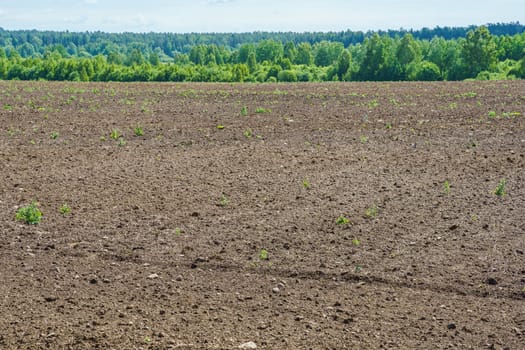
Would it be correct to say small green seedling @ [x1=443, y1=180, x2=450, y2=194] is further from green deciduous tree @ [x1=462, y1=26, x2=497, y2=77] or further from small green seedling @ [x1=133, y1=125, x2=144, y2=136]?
green deciduous tree @ [x1=462, y1=26, x2=497, y2=77]

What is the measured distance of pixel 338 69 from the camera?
288ft

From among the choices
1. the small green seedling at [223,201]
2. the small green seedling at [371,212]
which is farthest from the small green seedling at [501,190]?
the small green seedling at [223,201]

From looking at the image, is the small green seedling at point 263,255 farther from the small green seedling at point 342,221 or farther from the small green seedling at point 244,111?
the small green seedling at point 244,111

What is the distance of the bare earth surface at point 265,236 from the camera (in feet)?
25.2

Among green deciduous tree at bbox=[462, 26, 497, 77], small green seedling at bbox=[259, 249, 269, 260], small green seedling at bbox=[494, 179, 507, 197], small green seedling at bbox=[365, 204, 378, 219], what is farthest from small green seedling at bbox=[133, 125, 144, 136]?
green deciduous tree at bbox=[462, 26, 497, 77]

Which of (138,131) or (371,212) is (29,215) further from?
(138,131)

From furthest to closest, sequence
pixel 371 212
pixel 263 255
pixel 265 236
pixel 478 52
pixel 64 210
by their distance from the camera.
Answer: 1. pixel 478 52
2. pixel 64 210
3. pixel 371 212
4. pixel 265 236
5. pixel 263 255

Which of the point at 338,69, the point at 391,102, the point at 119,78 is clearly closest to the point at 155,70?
the point at 119,78

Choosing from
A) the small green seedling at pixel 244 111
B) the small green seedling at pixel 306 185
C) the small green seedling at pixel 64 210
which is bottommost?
the small green seedling at pixel 64 210

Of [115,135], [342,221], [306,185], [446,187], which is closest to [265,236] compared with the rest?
[342,221]

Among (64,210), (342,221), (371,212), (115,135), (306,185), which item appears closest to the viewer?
(342,221)

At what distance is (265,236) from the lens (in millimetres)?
10656

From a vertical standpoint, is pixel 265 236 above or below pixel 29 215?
below

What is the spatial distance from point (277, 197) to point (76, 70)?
6836 cm
